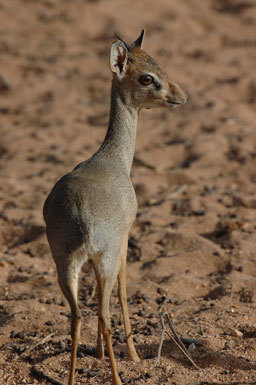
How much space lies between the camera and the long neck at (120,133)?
15.6ft

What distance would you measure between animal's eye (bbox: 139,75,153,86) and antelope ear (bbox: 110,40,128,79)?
0.16 metres

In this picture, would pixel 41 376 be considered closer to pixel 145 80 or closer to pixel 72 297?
pixel 72 297

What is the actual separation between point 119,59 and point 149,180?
342 centimetres

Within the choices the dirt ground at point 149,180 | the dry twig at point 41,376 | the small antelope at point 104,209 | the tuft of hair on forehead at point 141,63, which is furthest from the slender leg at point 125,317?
the tuft of hair on forehead at point 141,63

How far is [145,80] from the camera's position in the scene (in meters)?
4.88

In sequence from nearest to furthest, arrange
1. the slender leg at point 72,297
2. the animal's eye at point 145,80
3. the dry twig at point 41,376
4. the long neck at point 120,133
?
1. the slender leg at point 72,297
2. the dry twig at point 41,376
3. the long neck at point 120,133
4. the animal's eye at point 145,80

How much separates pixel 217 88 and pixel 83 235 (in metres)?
8.09

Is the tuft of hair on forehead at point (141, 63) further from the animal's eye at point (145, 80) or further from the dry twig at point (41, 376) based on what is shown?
the dry twig at point (41, 376)

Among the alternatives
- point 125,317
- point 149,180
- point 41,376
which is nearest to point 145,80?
point 125,317

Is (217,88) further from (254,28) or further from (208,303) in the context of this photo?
(208,303)

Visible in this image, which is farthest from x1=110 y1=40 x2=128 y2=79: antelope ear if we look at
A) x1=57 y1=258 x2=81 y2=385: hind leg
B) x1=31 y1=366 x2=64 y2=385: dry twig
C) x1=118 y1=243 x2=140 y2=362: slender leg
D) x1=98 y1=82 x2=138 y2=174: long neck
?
x1=31 y1=366 x2=64 y2=385: dry twig

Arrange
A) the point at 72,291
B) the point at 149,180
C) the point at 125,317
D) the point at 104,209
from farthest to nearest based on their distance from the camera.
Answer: the point at 149,180, the point at 125,317, the point at 104,209, the point at 72,291

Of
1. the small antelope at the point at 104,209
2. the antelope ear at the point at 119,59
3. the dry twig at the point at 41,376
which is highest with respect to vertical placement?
the antelope ear at the point at 119,59

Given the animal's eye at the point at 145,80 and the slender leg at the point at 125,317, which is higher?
the animal's eye at the point at 145,80
